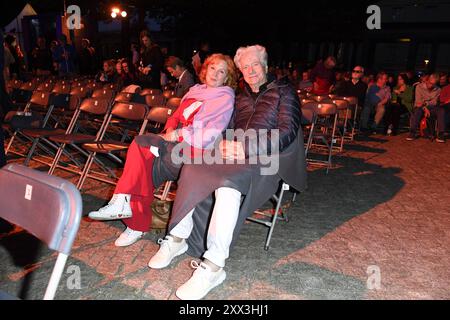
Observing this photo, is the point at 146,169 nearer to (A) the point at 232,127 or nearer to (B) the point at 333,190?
(A) the point at 232,127

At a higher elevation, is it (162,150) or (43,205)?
(43,205)

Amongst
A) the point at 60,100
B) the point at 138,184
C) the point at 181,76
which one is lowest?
the point at 138,184

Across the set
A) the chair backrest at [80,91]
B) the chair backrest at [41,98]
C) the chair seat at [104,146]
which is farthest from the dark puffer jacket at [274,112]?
the chair backrest at [80,91]

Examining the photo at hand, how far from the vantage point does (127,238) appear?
120 inches

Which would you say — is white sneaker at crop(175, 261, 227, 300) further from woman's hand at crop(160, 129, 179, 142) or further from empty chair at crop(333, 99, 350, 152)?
empty chair at crop(333, 99, 350, 152)

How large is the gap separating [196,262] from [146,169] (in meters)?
0.82

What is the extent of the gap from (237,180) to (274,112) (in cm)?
71

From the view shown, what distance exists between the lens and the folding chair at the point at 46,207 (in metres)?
1.28

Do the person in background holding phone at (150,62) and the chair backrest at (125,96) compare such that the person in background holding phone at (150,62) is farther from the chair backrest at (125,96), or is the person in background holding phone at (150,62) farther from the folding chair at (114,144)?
the folding chair at (114,144)

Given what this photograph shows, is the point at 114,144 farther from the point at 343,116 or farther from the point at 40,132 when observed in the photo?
the point at 343,116

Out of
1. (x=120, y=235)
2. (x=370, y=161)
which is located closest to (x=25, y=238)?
(x=120, y=235)

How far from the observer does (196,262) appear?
2.71 meters

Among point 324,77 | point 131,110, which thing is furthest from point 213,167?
point 324,77

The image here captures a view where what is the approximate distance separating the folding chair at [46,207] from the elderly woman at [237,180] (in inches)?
46.4
